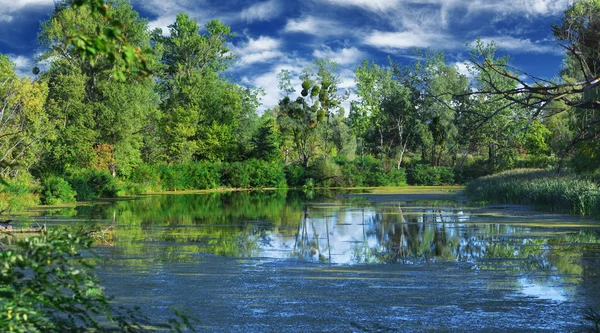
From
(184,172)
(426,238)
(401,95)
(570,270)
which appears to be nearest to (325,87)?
(401,95)

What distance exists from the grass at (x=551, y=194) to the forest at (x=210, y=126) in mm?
1092

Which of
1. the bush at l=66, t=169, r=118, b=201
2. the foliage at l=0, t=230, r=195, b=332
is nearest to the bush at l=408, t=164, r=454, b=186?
the bush at l=66, t=169, r=118, b=201

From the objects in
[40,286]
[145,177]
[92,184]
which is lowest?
[40,286]

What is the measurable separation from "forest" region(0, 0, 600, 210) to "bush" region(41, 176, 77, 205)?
0.18 ft

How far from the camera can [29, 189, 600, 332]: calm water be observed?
781cm

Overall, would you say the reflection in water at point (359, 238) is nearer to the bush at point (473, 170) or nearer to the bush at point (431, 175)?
the bush at point (473, 170)

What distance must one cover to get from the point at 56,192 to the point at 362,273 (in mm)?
23854

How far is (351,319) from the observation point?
773 centimetres

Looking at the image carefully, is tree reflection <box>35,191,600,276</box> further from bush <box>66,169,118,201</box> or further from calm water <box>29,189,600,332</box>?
bush <box>66,169,118,201</box>

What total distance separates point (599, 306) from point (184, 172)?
43804mm

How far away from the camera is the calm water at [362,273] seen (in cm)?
781

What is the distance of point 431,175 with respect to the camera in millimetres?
55938

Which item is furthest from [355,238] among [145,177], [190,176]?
[190,176]

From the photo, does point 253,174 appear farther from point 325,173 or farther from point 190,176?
point 325,173
